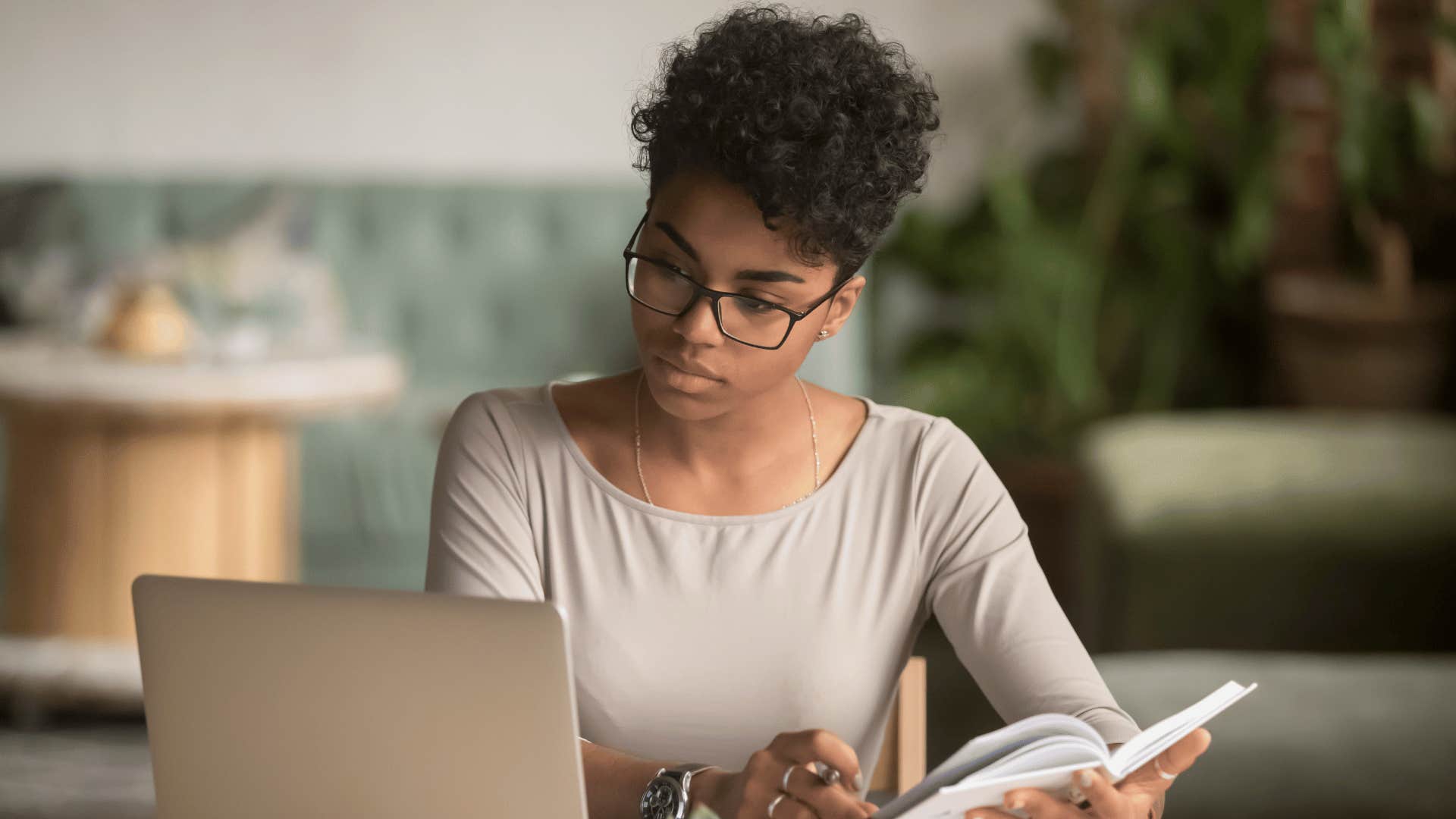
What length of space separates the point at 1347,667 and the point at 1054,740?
116 centimetres

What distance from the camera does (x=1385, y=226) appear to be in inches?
149

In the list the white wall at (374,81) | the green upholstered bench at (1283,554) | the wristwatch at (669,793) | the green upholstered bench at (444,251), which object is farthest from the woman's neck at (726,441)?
the white wall at (374,81)

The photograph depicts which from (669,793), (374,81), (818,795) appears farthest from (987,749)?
(374,81)

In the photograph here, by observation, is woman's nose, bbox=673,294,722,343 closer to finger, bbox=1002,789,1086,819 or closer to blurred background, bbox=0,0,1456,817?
finger, bbox=1002,789,1086,819

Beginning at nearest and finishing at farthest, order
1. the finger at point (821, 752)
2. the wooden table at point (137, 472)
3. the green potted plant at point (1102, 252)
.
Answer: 1. the finger at point (821, 752)
2. the wooden table at point (137, 472)
3. the green potted plant at point (1102, 252)

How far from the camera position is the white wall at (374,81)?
4.45 metres

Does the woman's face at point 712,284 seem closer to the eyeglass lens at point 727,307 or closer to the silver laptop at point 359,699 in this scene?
the eyeglass lens at point 727,307

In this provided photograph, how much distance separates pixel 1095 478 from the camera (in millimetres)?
2611

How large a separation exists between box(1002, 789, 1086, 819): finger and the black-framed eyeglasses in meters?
0.38

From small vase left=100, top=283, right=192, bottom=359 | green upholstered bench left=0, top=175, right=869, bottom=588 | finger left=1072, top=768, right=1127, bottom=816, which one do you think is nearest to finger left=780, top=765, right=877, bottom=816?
finger left=1072, top=768, right=1127, bottom=816

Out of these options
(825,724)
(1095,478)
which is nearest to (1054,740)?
(825,724)

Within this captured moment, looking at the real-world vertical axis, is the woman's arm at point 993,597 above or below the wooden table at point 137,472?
above

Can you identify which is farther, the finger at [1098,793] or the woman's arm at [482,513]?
the woman's arm at [482,513]

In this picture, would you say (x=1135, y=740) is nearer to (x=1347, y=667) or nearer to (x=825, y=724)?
(x=825, y=724)
